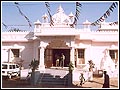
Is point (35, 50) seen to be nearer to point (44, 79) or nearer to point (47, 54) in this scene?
point (47, 54)

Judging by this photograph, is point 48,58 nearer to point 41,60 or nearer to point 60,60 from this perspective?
point 60,60

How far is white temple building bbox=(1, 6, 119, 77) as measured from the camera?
17.4 metres

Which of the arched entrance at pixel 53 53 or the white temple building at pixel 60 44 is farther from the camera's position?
the arched entrance at pixel 53 53

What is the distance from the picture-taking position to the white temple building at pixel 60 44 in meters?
17.4

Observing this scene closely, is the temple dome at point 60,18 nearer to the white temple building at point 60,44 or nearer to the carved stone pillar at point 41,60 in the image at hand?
the white temple building at point 60,44

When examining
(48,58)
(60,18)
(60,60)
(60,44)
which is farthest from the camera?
(60,18)

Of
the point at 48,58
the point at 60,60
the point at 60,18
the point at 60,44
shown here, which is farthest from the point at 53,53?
the point at 60,18

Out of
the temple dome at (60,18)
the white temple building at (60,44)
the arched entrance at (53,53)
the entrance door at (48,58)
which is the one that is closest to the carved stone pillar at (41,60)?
the white temple building at (60,44)

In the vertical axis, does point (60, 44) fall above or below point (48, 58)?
above

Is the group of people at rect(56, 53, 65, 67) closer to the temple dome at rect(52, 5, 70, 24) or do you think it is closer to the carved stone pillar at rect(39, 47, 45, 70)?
the carved stone pillar at rect(39, 47, 45, 70)

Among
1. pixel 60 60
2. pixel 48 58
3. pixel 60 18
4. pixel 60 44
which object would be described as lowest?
pixel 60 60

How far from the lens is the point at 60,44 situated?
1872 centimetres

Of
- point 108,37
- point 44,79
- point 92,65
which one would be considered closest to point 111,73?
point 92,65

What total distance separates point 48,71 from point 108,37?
5421mm
